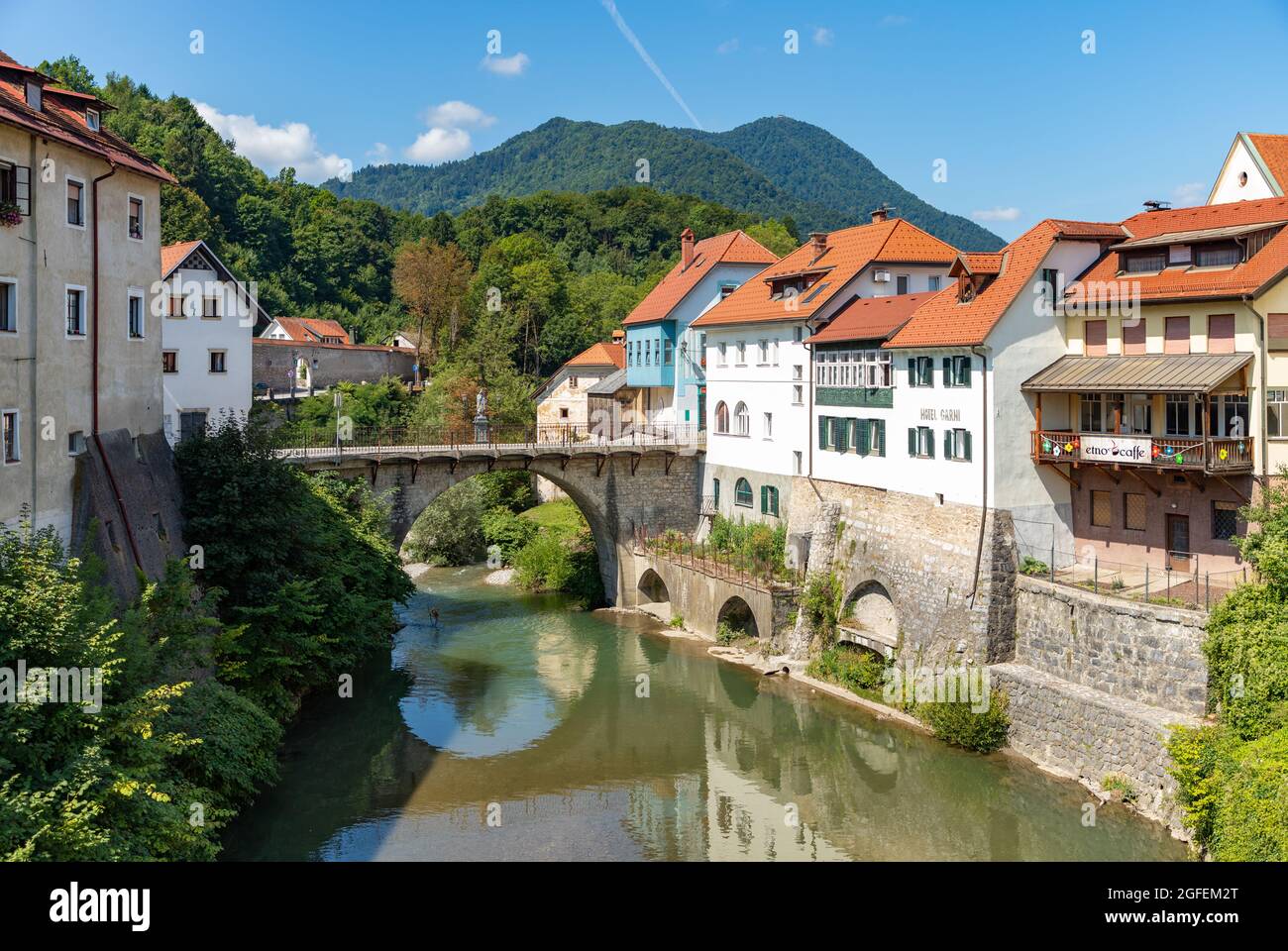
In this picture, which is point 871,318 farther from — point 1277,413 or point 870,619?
point 1277,413

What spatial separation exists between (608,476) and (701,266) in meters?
11.2

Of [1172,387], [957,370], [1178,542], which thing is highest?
[957,370]

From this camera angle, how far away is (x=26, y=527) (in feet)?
59.1

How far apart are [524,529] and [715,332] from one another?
42.5 ft

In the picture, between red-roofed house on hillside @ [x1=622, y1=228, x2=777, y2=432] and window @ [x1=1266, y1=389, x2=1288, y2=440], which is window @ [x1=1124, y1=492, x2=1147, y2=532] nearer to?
window @ [x1=1266, y1=389, x2=1288, y2=440]

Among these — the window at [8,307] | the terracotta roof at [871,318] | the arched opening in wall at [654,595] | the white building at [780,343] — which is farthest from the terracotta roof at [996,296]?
the window at [8,307]

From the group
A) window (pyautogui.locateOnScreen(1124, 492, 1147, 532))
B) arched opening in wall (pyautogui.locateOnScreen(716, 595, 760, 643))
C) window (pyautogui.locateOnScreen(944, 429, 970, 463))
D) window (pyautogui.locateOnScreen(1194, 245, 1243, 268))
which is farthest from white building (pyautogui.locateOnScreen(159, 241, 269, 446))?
window (pyautogui.locateOnScreen(1194, 245, 1243, 268))

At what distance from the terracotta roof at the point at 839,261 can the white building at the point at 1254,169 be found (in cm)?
819

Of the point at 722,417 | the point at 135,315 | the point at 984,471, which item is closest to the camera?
the point at 135,315

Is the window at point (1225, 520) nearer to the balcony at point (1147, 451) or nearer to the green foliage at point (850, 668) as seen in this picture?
the balcony at point (1147, 451)

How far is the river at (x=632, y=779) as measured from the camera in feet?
70.4

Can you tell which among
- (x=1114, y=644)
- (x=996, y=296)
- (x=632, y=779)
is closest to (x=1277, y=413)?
(x=1114, y=644)

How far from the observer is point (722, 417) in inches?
1679
